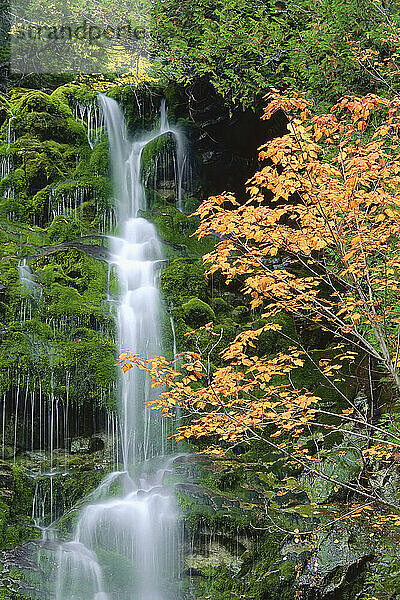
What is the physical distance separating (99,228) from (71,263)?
2.52 meters

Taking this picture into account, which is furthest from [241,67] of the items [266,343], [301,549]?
[301,549]

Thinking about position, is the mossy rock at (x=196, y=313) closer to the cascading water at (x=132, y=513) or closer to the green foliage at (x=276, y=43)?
the cascading water at (x=132, y=513)

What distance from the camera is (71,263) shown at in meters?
9.80

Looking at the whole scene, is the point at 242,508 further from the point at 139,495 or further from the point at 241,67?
the point at 241,67

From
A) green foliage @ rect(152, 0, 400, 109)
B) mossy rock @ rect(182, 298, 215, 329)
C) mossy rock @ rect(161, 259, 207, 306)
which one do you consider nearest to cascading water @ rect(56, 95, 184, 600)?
mossy rock @ rect(161, 259, 207, 306)

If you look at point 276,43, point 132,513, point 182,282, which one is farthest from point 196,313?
point 276,43

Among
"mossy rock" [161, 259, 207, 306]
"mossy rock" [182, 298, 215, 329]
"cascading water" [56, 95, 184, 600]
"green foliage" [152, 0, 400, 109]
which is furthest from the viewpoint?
"mossy rock" [161, 259, 207, 306]

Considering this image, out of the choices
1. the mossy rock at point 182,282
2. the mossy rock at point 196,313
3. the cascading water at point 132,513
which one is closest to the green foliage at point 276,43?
the mossy rock at point 182,282

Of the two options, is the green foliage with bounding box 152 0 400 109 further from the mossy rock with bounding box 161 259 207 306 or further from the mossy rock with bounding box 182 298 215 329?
the mossy rock with bounding box 182 298 215 329

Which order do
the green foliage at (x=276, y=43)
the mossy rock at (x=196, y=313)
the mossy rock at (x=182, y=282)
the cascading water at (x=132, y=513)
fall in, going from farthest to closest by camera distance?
the mossy rock at (x=182, y=282) → the mossy rock at (x=196, y=313) → the green foliage at (x=276, y=43) → the cascading water at (x=132, y=513)

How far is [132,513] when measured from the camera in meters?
6.78

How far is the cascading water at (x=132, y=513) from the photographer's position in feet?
20.6

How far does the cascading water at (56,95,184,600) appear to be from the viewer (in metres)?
6.27

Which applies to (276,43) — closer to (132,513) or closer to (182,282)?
(182,282)
